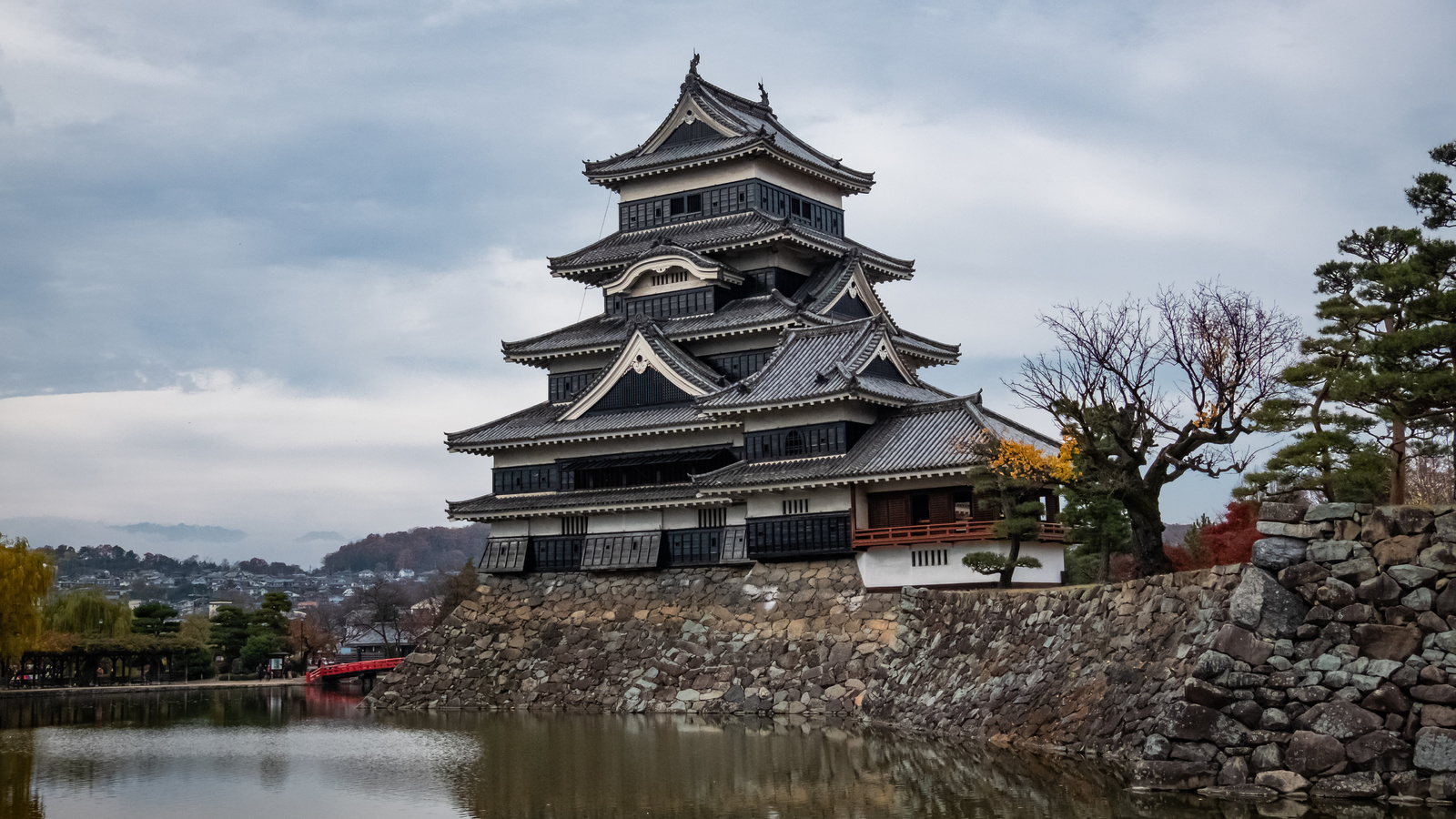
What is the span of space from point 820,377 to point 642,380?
24.5 ft

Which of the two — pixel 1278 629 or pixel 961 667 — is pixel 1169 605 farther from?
pixel 961 667

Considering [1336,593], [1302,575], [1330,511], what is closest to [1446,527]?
[1330,511]

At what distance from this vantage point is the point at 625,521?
42.8 metres

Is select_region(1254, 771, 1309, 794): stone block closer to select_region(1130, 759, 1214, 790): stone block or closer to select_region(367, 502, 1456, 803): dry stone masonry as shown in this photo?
select_region(367, 502, 1456, 803): dry stone masonry

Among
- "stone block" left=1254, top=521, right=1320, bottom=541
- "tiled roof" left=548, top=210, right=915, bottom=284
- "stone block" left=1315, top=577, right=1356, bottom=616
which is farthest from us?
"tiled roof" left=548, top=210, right=915, bottom=284

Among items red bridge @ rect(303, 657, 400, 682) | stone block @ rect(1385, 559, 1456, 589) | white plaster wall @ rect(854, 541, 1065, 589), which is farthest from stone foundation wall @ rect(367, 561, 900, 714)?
red bridge @ rect(303, 657, 400, 682)

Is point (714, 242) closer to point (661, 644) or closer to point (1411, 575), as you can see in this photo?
point (661, 644)

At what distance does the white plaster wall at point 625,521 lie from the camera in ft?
139

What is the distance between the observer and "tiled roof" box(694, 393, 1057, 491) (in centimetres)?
3572

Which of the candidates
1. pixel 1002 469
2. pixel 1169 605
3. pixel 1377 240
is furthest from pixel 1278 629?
pixel 1002 469

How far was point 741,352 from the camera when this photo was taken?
44.1 meters

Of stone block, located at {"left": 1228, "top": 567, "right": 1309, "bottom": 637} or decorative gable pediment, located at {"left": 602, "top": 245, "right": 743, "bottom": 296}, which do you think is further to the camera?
decorative gable pediment, located at {"left": 602, "top": 245, "right": 743, "bottom": 296}

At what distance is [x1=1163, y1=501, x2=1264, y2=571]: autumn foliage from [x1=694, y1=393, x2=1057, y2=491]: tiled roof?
225 inches

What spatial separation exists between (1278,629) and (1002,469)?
14246 mm
